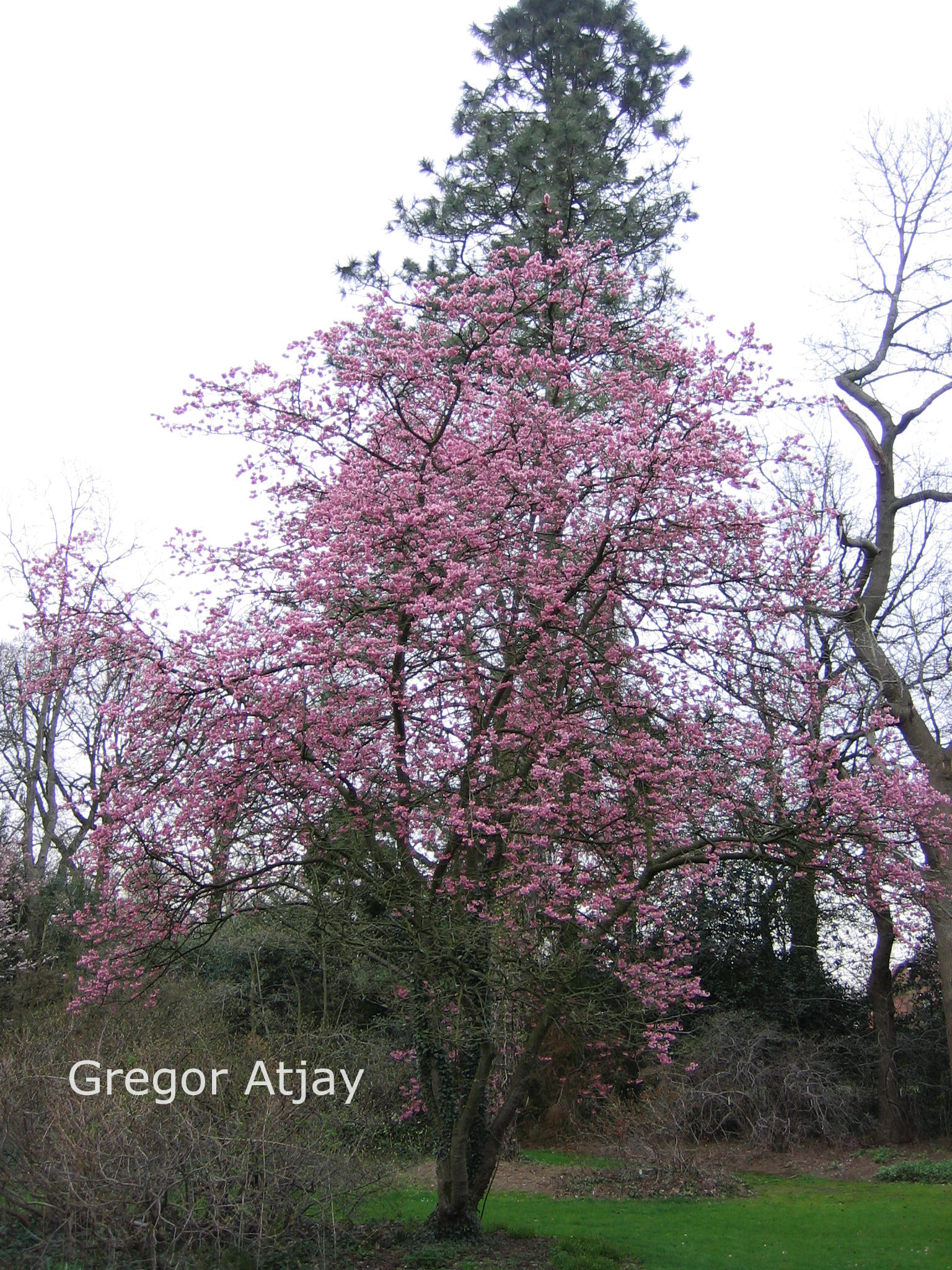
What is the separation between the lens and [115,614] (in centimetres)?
788

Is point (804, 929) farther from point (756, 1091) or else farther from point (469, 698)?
point (469, 698)

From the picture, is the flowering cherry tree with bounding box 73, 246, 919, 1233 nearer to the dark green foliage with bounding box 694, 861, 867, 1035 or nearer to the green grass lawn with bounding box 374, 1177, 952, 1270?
the green grass lawn with bounding box 374, 1177, 952, 1270

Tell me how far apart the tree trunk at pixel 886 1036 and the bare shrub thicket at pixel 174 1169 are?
32.3 ft

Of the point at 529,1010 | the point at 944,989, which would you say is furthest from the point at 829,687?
the point at 944,989

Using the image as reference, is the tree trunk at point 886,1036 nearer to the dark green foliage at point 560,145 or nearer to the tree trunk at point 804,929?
the tree trunk at point 804,929

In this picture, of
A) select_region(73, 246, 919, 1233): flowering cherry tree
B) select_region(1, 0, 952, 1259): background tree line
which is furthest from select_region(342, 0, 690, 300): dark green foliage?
select_region(73, 246, 919, 1233): flowering cherry tree

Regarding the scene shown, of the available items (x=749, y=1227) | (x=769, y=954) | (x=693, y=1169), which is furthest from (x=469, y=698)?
(x=769, y=954)

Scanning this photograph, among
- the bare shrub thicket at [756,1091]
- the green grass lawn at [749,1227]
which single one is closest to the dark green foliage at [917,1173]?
the green grass lawn at [749,1227]

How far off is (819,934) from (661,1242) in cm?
859

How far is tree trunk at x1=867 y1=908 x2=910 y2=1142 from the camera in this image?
1462 centimetres

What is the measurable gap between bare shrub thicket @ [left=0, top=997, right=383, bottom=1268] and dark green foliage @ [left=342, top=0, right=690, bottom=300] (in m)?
10.0

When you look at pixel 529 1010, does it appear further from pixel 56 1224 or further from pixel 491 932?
pixel 56 1224

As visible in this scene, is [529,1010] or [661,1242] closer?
[529,1010]

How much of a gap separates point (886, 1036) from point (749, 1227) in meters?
6.36
